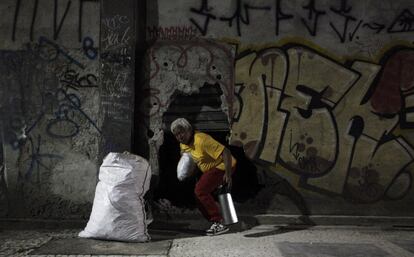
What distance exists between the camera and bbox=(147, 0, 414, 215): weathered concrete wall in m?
6.17

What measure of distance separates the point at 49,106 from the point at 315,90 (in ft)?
11.7

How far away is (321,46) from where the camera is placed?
6191mm

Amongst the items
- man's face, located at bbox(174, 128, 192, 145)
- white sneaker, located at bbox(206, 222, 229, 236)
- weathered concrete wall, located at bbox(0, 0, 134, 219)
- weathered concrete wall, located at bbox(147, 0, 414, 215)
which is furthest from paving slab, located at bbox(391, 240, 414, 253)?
weathered concrete wall, located at bbox(0, 0, 134, 219)

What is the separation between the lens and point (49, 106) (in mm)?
6305

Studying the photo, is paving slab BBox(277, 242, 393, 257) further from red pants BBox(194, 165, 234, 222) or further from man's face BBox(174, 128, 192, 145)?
man's face BBox(174, 128, 192, 145)

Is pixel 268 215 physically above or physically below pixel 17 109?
below

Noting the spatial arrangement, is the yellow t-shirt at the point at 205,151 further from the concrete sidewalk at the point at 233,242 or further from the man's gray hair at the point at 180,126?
the concrete sidewalk at the point at 233,242

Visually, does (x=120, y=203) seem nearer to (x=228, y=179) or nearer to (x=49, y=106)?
(x=228, y=179)

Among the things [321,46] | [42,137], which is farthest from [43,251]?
[321,46]

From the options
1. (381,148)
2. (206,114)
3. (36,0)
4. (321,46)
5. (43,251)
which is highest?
(36,0)

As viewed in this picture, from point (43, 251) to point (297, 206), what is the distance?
3224 millimetres

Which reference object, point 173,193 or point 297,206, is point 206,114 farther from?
point 297,206

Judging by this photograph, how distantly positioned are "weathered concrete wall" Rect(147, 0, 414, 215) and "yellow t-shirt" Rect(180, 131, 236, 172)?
540mm

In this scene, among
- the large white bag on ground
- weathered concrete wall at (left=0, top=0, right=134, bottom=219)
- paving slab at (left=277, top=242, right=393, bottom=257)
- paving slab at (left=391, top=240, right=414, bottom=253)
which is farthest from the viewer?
weathered concrete wall at (left=0, top=0, right=134, bottom=219)
